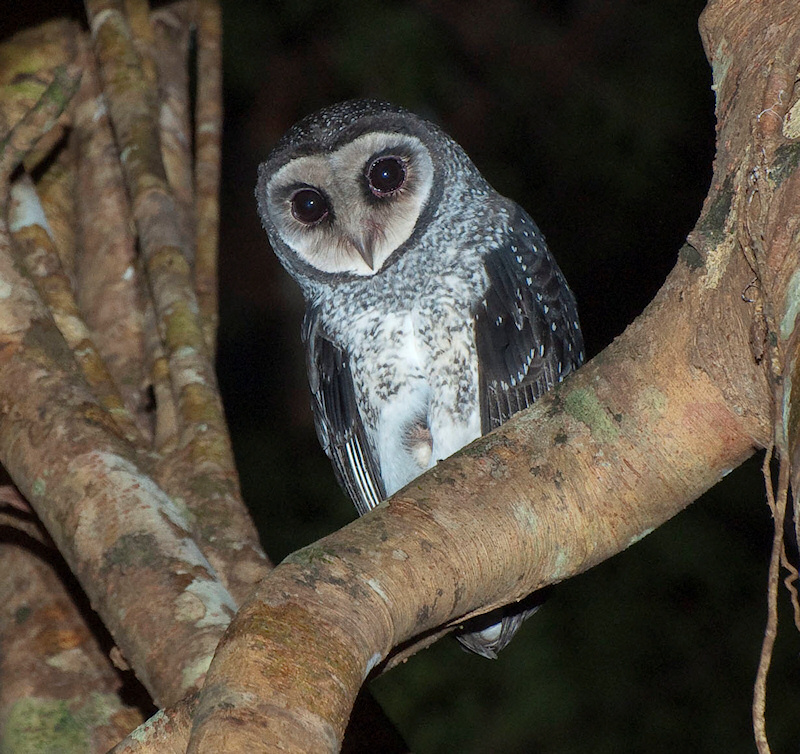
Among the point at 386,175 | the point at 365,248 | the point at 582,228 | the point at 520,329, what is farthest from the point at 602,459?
the point at 582,228

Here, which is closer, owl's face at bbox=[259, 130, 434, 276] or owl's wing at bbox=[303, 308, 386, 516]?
owl's face at bbox=[259, 130, 434, 276]

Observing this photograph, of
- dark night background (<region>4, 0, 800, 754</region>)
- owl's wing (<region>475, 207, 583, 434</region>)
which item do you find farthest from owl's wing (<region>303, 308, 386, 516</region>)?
dark night background (<region>4, 0, 800, 754</region>)

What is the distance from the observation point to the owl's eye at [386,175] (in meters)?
3.36

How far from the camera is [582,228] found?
6.27 metres

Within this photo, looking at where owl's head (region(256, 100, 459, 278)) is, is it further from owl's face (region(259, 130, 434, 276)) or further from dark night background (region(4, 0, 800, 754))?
dark night background (region(4, 0, 800, 754))

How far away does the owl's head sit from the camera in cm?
329

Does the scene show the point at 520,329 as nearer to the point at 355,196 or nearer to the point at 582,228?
the point at 355,196

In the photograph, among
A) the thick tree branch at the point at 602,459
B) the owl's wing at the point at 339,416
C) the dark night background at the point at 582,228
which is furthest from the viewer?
the dark night background at the point at 582,228

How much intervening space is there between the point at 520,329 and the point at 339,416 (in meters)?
0.76

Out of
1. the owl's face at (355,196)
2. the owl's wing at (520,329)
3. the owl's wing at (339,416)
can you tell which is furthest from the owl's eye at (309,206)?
the owl's wing at (520,329)

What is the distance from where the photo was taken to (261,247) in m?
6.64

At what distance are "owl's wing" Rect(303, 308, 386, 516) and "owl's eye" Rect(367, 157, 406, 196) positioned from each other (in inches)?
21.1

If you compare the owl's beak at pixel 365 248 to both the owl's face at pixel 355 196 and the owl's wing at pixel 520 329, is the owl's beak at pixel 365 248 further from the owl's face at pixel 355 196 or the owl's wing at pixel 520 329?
the owl's wing at pixel 520 329

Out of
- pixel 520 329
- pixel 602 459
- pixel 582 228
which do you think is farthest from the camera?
pixel 582 228
